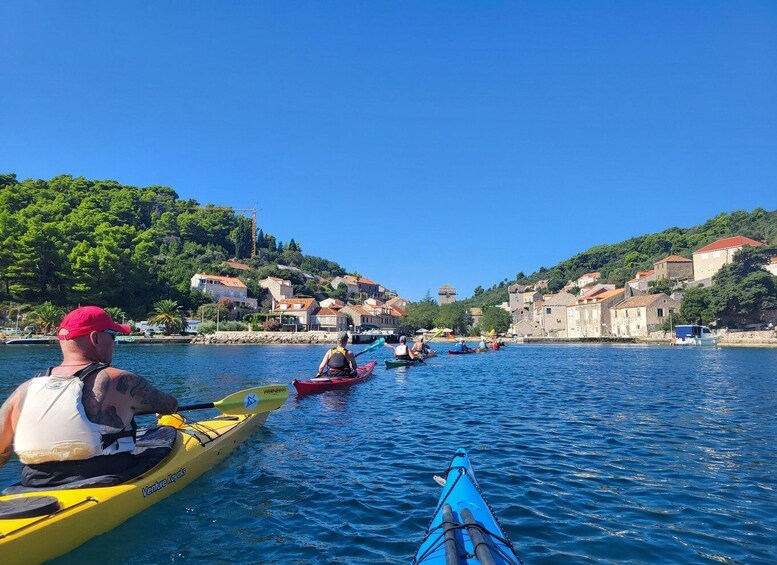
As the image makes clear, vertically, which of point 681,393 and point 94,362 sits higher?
point 94,362

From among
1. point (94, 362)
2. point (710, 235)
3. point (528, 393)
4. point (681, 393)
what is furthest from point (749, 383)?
point (710, 235)

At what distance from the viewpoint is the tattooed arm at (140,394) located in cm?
515

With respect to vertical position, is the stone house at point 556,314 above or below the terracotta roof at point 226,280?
below

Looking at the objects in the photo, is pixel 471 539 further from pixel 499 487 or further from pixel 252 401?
pixel 252 401

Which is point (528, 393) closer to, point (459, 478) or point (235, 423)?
point (235, 423)

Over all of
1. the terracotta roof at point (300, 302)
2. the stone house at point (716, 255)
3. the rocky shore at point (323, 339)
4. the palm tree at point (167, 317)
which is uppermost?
the stone house at point (716, 255)

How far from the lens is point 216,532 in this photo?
5.70 metres

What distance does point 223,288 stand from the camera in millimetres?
104688

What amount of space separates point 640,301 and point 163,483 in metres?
92.2

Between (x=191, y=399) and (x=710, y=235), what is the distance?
167 meters

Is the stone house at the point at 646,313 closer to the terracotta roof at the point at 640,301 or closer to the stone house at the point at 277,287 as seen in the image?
the terracotta roof at the point at 640,301

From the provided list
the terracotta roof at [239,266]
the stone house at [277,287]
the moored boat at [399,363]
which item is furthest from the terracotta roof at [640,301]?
the terracotta roof at [239,266]

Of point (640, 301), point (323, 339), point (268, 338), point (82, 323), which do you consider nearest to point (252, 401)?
point (82, 323)

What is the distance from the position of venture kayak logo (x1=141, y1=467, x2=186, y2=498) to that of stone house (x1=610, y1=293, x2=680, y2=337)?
3521 inches
